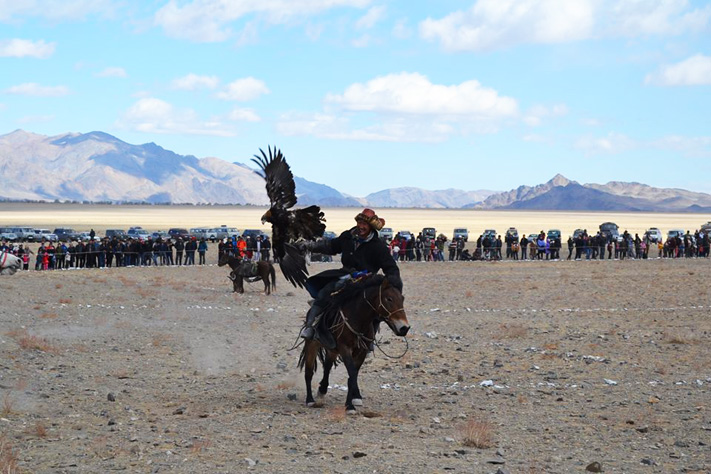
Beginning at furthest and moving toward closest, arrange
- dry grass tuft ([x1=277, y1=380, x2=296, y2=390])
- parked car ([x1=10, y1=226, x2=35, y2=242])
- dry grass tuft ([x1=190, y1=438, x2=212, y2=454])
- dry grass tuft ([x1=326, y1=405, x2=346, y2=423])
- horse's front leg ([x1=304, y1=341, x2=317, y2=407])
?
parked car ([x1=10, y1=226, x2=35, y2=242]) < dry grass tuft ([x1=277, y1=380, x2=296, y2=390]) < horse's front leg ([x1=304, y1=341, x2=317, y2=407]) < dry grass tuft ([x1=326, y1=405, x2=346, y2=423]) < dry grass tuft ([x1=190, y1=438, x2=212, y2=454])

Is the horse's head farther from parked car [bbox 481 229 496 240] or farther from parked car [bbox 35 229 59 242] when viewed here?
parked car [bbox 35 229 59 242]

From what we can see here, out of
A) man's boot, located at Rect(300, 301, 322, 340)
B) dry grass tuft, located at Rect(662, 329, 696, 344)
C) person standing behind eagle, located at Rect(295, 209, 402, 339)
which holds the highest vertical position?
person standing behind eagle, located at Rect(295, 209, 402, 339)

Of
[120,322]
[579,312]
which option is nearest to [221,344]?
[120,322]

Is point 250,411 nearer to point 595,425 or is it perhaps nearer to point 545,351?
point 595,425

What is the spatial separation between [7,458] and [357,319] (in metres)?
4.79

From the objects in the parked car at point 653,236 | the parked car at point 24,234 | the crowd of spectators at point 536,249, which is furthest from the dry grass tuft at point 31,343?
the parked car at point 24,234

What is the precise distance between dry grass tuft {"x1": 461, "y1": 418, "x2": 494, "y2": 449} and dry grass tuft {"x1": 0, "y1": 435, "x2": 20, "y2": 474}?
444 centimetres

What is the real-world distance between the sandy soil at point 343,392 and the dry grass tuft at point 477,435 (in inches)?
0.9

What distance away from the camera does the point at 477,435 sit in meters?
9.83

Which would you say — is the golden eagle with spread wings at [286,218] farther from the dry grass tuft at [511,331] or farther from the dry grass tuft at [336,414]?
the dry grass tuft at [511,331]

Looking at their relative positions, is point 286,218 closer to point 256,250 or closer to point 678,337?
point 678,337

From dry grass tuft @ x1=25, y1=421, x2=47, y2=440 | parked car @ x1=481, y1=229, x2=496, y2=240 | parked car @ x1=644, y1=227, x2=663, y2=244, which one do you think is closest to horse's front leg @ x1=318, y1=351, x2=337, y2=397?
dry grass tuft @ x1=25, y1=421, x2=47, y2=440

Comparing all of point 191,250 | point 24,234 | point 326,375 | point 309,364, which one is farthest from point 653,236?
point 309,364

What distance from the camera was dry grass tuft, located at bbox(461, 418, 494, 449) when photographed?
383 inches
